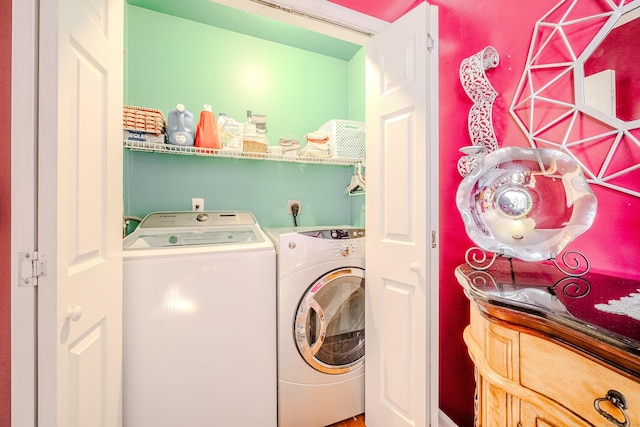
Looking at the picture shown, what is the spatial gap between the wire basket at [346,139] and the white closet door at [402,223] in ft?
1.76

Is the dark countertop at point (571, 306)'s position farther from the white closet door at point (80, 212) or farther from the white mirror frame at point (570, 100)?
the white closet door at point (80, 212)

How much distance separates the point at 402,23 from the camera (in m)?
1.27

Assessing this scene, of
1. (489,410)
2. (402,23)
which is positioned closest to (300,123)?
(402,23)

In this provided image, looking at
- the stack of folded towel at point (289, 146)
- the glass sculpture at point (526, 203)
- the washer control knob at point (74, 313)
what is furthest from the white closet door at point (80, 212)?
the glass sculpture at point (526, 203)

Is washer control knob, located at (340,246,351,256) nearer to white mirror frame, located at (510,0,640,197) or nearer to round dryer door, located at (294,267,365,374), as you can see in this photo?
round dryer door, located at (294,267,365,374)

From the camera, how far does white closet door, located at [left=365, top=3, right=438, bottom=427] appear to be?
117 centimetres

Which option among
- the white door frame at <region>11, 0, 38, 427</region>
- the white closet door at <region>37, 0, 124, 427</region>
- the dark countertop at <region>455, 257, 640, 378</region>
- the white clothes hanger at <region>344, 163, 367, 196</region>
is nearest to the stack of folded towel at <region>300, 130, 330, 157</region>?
the white clothes hanger at <region>344, 163, 367, 196</region>

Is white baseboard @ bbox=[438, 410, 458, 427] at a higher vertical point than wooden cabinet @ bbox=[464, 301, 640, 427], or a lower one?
lower

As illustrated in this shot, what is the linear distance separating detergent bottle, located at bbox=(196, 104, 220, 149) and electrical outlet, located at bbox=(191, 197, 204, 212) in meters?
0.47

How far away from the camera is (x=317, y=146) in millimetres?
2018

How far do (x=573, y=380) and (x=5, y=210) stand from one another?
1.42 metres

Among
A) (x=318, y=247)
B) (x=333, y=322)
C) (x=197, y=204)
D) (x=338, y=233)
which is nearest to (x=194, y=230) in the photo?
(x=197, y=204)

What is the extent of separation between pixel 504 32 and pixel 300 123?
152 centimetres

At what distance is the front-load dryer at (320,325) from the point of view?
1450mm
